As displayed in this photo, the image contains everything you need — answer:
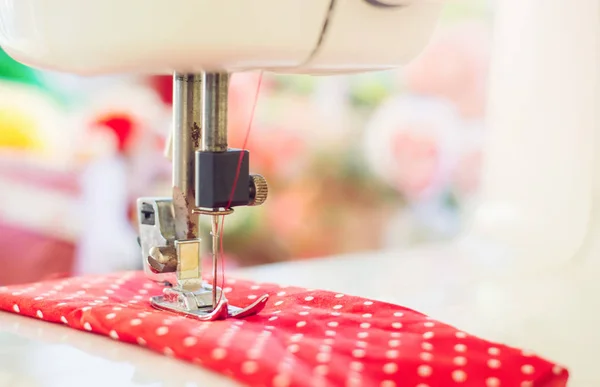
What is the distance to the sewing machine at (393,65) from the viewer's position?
76cm

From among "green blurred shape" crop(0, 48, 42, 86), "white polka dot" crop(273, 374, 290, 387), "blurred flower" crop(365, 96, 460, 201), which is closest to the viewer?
"white polka dot" crop(273, 374, 290, 387)

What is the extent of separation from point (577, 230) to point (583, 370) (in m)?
0.87

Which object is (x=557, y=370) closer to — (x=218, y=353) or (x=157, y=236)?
(x=218, y=353)

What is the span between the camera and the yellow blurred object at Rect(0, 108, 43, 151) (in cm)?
143

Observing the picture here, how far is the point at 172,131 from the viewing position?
96 centimetres

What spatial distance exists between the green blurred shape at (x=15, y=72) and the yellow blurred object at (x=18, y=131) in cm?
6

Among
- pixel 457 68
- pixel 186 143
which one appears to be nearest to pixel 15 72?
pixel 186 143

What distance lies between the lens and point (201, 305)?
957 mm

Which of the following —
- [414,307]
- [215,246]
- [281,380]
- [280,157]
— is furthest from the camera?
[280,157]

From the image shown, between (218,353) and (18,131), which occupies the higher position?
Result: (18,131)

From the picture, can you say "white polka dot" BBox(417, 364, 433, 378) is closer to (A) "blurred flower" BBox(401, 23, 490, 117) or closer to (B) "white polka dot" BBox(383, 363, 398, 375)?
(B) "white polka dot" BBox(383, 363, 398, 375)

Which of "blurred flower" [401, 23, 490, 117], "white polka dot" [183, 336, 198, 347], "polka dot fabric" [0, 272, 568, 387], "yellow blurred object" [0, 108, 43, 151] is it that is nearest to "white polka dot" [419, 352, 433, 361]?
"polka dot fabric" [0, 272, 568, 387]

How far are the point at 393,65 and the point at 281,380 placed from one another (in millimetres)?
437

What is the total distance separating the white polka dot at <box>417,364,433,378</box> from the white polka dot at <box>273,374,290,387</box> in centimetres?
14
